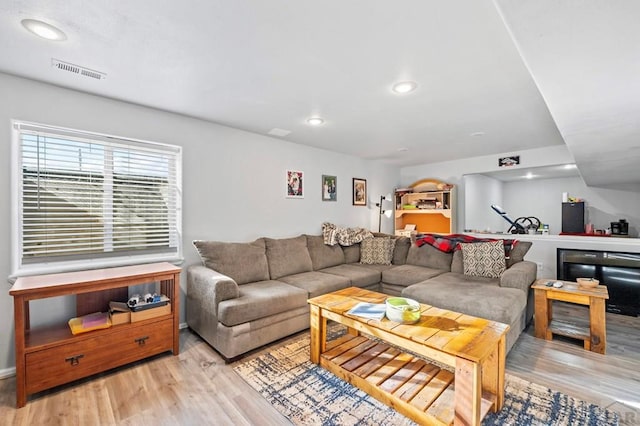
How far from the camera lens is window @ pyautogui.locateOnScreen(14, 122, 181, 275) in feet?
7.31

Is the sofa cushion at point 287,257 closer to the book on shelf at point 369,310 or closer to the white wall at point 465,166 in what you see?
Result: the book on shelf at point 369,310

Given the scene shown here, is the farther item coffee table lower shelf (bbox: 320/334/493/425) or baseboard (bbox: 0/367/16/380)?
baseboard (bbox: 0/367/16/380)

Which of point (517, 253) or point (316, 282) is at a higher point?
point (517, 253)

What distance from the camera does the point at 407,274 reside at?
3.56 m

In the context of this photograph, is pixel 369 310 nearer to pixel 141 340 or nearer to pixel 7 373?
pixel 141 340

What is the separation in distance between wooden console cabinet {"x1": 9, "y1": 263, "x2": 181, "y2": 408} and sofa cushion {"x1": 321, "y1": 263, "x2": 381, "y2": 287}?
1838mm

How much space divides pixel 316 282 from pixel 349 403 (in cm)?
137

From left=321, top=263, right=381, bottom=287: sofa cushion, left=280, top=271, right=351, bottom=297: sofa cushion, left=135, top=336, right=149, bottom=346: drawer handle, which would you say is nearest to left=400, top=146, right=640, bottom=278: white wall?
left=321, top=263, right=381, bottom=287: sofa cushion

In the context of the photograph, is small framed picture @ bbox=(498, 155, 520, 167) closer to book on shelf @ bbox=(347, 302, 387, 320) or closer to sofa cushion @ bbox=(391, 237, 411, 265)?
sofa cushion @ bbox=(391, 237, 411, 265)

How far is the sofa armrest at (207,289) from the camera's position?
2.41 meters

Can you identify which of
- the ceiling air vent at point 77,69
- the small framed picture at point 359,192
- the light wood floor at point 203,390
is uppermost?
the ceiling air vent at point 77,69

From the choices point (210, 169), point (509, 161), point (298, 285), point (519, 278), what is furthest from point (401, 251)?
point (210, 169)

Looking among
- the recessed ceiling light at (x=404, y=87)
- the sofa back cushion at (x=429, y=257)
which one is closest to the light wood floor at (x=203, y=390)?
the sofa back cushion at (x=429, y=257)

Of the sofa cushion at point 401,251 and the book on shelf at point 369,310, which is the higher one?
the sofa cushion at point 401,251
